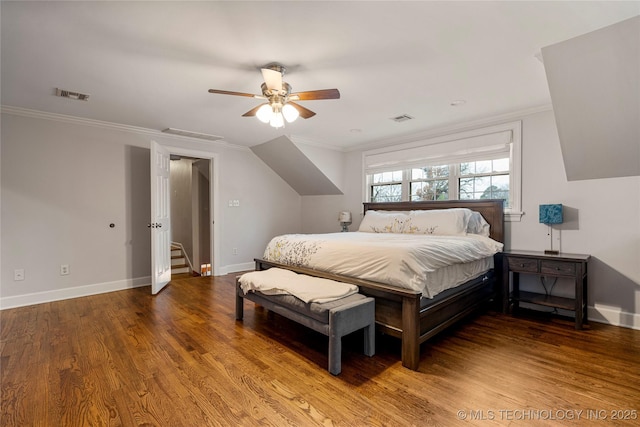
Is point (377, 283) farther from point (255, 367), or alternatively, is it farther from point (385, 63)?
point (385, 63)

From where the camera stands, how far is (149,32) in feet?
6.84

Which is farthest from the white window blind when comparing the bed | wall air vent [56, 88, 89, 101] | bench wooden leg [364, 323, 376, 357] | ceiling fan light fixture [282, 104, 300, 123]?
wall air vent [56, 88, 89, 101]

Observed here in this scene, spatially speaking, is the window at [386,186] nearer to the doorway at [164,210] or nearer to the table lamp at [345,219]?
the table lamp at [345,219]

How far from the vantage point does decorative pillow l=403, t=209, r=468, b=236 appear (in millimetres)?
3660

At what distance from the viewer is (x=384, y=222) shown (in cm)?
438

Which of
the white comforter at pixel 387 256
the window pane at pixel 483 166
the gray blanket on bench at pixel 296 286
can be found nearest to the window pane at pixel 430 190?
the window pane at pixel 483 166

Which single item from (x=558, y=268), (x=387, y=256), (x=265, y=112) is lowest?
(x=558, y=268)

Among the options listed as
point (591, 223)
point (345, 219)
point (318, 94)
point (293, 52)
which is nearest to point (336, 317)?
point (318, 94)

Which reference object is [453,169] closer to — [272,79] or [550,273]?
[550,273]

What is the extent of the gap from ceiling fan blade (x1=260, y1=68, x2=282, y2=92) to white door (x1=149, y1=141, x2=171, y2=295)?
2508 mm

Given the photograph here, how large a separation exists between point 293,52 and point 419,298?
2087 mm

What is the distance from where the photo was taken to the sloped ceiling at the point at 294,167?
5.24 meters

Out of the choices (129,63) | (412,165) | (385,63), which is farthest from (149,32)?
(412,165)

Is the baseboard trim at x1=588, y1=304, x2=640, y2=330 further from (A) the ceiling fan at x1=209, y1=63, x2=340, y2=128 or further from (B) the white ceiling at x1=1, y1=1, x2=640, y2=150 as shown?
(A) the ceiling fan at x1=209, y1=63, x2=340, y2=128
